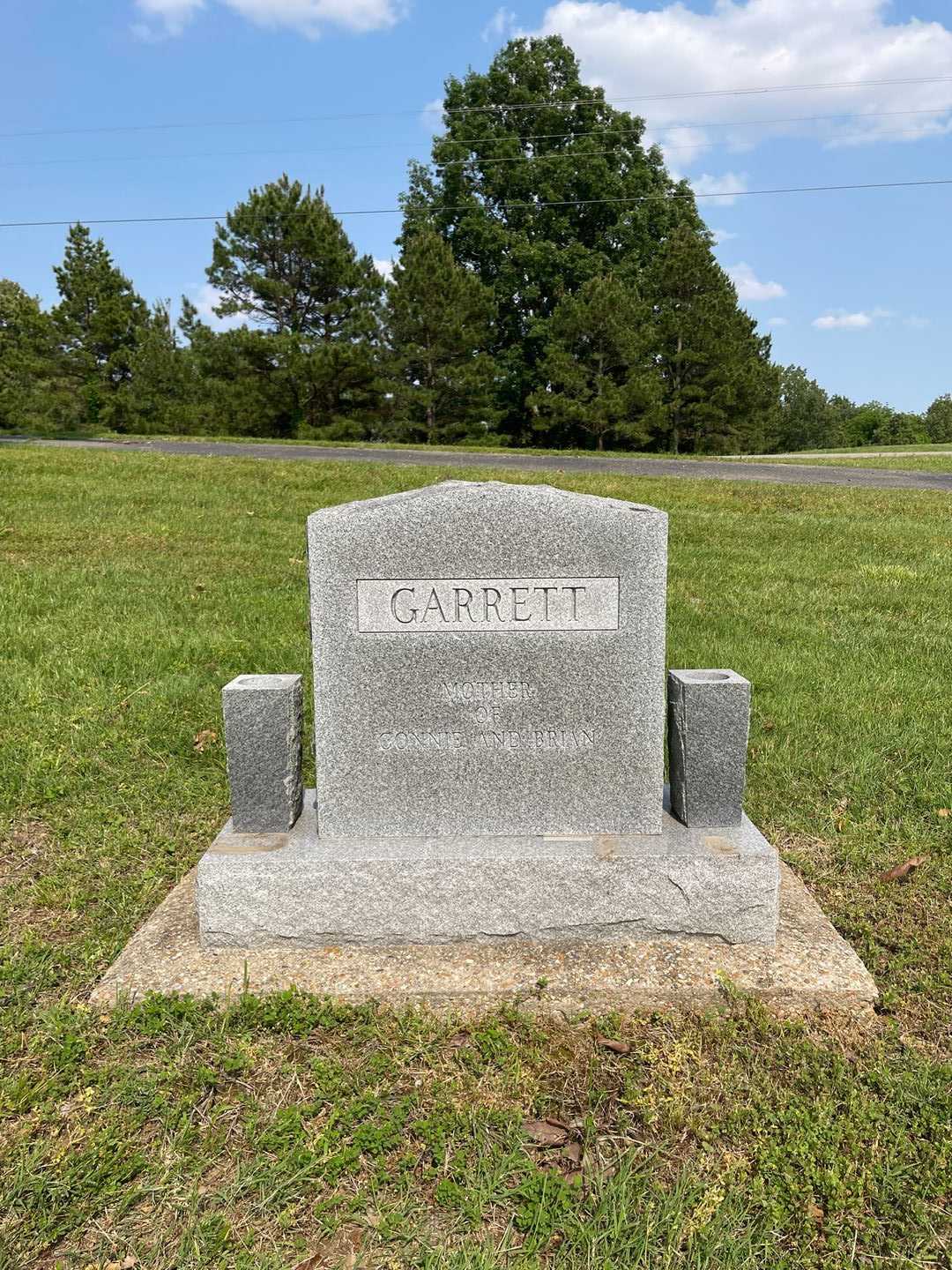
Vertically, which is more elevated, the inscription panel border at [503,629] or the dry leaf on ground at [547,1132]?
the inscription panel border at [503,629]

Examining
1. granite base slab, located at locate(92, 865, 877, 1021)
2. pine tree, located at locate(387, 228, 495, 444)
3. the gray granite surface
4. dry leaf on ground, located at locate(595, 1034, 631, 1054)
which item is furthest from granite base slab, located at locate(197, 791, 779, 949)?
pine tree, located at locate(387, 228, 495, 444)

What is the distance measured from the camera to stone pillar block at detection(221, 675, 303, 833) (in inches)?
109

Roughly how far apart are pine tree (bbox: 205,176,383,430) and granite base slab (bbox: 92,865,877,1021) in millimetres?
24425

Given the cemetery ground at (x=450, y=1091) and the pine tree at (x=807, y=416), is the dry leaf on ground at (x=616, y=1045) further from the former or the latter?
the pine tree at (x=807, y=416)

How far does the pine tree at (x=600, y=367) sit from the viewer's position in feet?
80.5

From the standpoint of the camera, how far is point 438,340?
2564 centimetres

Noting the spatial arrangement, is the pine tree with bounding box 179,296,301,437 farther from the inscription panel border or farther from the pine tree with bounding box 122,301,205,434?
the inscription panel border

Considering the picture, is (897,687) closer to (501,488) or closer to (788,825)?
(788,825)

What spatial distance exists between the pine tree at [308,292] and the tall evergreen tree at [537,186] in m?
7.02

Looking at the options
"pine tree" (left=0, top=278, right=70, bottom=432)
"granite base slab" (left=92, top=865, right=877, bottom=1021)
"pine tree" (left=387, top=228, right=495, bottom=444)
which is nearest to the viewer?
"granite base slab" (left=92, top=865, right=877, bottom=1021)

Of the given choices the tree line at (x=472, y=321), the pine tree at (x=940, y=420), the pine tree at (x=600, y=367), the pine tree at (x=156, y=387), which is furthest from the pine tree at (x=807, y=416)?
the pine tree at (x=156, y=387)

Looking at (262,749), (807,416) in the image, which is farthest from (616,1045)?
(807,416)

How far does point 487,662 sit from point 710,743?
30.2 inches

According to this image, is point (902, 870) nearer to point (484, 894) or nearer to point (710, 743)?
point (710, 743)
